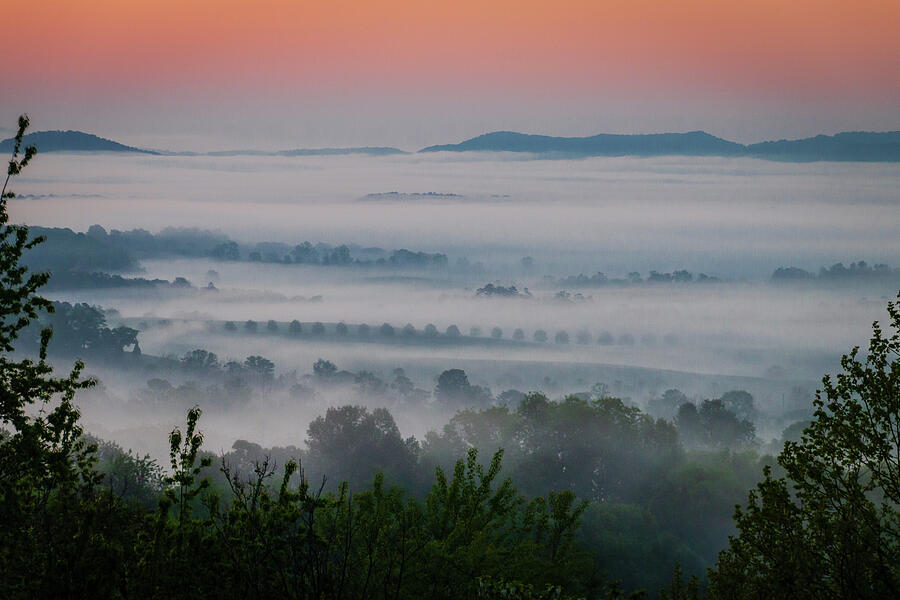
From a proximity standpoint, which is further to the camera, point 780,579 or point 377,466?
A: point 377,466

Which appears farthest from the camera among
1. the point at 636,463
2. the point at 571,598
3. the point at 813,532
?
the point at 636,463

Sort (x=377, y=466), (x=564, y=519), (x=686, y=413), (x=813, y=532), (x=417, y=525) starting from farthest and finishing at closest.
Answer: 1. (x=686, y=413)
2. (x=377, y=466)
3. (x=564, y=519)
4. (x=417, y=525)
5. (x=813, y=532)

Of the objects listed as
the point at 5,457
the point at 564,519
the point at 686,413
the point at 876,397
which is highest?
the point at 876,397

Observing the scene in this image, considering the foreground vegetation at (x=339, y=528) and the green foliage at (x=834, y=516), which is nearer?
the foreground vegetation at (x=339, y=528)

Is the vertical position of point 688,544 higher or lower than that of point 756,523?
lower

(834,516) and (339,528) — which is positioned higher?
(834,516)

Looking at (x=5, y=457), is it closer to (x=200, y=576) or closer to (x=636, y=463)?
(x=200, y=576)

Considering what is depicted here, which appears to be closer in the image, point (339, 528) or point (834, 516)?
point (834, 516)

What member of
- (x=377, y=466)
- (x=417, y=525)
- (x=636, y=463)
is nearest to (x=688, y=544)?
(x=636, y=463)

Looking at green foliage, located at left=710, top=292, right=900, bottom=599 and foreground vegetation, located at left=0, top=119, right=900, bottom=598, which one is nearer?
foreground vegetation, located at left=0, top=119, right=900, bottom=598
